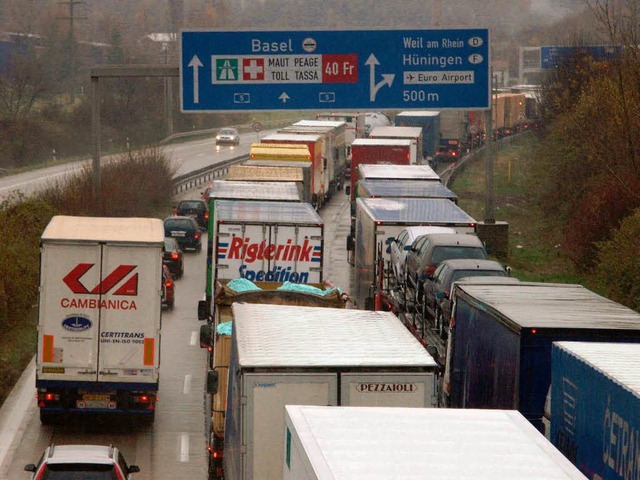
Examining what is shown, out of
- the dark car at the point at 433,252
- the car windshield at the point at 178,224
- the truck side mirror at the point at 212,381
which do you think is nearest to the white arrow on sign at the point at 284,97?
the dark car at the point at 433,252

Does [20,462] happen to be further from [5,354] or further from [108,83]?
[108,83]

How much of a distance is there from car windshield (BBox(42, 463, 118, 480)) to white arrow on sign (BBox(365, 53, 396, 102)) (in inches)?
635

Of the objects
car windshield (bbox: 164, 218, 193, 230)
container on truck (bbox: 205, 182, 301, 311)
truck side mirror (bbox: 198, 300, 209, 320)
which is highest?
container on truck (bbox: 205, 182, 301, 311)

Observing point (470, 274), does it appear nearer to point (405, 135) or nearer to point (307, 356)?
point (307, 356)

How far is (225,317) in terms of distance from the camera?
18281mm

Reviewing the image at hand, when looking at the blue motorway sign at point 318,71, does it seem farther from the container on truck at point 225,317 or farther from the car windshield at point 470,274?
the container on truck at point 225,317

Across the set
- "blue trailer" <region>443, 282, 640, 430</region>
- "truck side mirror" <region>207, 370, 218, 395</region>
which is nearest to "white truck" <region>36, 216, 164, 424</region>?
"truck side mirror" <region>207, 370, 218, 395</region>

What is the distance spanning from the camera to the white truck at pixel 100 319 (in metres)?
18.6

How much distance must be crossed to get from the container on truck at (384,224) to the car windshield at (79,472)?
482 inches

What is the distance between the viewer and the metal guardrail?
60.0 m

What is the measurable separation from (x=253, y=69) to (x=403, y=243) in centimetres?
546

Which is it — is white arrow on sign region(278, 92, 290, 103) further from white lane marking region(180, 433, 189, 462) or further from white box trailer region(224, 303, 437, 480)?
white box trailer region(224, 303, 437, 480)

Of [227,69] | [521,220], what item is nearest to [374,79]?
[227,69]

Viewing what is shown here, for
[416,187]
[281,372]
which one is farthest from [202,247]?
[281,372]
